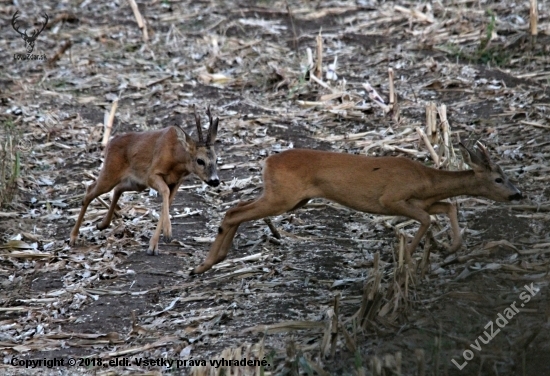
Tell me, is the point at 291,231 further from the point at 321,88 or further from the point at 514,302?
the point at 321,88

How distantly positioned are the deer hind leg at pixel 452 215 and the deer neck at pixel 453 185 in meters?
0.09

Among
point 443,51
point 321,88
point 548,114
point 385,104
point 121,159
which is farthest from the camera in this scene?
point 443,51

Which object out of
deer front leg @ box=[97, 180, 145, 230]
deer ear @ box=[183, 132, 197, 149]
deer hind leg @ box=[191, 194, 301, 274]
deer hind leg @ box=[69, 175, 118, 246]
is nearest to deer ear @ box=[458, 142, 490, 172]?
deer hind leg @ box=[191, 194, 301, 274]

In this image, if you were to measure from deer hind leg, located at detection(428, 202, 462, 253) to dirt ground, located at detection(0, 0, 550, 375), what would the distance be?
129mm

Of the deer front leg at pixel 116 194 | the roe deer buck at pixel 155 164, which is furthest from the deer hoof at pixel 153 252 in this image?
the deer front leg at pixel 116 194

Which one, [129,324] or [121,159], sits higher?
[121,159]

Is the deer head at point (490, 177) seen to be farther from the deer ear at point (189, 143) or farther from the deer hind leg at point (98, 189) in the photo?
the deer hind leg at point (98, 189)

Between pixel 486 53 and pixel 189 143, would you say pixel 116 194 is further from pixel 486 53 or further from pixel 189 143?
pixel 486 53

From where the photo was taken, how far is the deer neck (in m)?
8.55

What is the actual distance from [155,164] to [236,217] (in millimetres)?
1695

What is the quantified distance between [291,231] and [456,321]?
9.90ft

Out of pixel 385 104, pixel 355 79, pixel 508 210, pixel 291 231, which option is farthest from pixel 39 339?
pixel 355 79

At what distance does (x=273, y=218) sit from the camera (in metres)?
9.88

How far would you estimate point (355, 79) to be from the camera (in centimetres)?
1409
